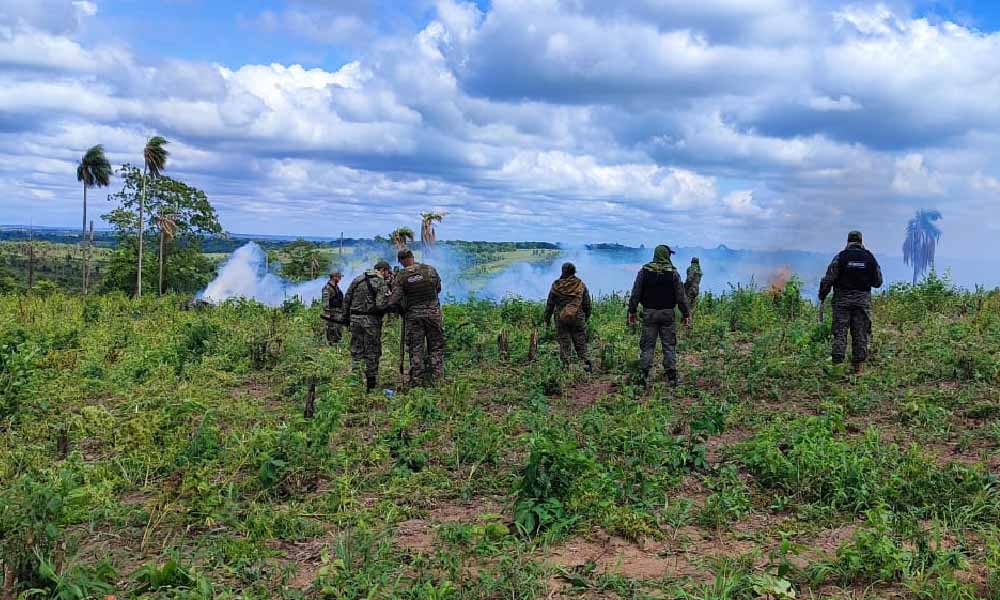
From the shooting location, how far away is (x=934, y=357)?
9828 millimetres

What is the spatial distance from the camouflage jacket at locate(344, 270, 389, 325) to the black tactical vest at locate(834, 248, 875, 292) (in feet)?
20.2

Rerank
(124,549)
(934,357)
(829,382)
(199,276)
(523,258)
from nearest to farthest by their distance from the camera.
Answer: (124,549) → (829,382) → (934,357) → (523,258) → (199,276)

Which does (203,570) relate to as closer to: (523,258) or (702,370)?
(702,370)

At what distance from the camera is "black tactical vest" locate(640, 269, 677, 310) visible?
939 centimetres

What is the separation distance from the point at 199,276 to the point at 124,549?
36979 mm

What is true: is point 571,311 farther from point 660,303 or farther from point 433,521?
point 433,521

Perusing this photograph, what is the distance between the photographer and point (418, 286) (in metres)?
9.67

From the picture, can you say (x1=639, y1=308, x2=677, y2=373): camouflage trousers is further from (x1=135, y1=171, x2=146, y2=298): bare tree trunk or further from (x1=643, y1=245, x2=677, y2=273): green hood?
(x1=135, y1=171, x2=146, y2=298): bare tree trunk

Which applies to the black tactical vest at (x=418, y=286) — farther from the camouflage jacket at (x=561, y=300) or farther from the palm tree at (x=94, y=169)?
the palm tree at (x=94, y=169)

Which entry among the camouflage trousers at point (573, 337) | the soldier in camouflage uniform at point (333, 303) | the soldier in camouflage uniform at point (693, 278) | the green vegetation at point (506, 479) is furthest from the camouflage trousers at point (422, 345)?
the soldier in camouflage uniform at point (693, 278)

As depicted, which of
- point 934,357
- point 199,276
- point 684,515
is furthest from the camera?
point 199,276

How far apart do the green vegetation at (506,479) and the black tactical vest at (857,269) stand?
3.65 ft

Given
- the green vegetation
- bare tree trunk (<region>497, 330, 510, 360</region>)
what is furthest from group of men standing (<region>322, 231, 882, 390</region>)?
bare tree trunk (<region>497, 330, 510, 360</region>)

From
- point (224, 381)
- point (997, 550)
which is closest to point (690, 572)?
point (997, 550)
